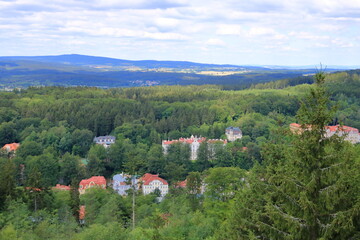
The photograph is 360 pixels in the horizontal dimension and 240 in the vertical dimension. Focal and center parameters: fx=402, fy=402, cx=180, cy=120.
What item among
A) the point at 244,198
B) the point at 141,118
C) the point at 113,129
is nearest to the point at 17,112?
the point at 113,129

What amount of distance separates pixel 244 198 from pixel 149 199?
2561 centimetres

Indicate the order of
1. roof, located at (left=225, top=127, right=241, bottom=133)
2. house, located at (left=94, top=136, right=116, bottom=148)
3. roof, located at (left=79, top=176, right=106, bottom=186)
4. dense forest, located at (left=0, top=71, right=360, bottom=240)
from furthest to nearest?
roof, located at (left=225, top=127, right=241, bottom=133) < house, located at (left=94, top=136, right=116, bottom=148) < roof, located at (left=79, top=176, right=106, bottom=186) < dense forest, located at (left=0, top=71, right=360, bottom=240)

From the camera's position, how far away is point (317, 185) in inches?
345

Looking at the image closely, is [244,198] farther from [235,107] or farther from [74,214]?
[235,107]

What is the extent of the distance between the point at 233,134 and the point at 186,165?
1519cm

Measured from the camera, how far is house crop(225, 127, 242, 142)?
69.1 m

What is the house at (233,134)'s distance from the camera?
6912cm

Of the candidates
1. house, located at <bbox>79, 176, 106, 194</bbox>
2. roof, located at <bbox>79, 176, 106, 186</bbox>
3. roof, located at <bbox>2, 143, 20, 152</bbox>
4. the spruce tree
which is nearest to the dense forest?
the spruce tree

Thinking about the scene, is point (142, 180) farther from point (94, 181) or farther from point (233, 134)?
point (233, 134)

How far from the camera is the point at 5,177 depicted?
104 ft

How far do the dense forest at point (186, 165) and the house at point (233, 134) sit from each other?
1.43 m

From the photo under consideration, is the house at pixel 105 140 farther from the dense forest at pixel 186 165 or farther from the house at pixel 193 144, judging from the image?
the house at pixel 193 144

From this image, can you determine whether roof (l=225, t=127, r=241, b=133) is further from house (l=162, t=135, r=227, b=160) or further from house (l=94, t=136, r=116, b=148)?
house (l=94, t=136, r=116, b=148)

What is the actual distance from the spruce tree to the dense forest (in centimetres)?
2
